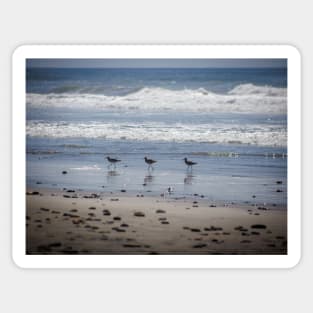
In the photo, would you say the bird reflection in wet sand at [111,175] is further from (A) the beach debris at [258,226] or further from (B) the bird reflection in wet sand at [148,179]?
(A) the beach debris at [258,226]

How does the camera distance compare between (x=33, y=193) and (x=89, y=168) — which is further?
(x=89, y=168)

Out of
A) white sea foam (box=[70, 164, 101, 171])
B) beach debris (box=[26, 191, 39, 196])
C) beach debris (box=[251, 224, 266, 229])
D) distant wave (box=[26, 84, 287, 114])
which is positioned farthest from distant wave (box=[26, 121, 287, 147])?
beach debris (box=[251, 224, 266, 229])

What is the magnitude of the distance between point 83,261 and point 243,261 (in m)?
1.18

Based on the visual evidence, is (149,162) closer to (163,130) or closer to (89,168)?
(163,130)

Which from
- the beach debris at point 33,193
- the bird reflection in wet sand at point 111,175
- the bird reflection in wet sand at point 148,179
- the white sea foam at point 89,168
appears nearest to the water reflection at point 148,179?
the bird reflection in wet sand at point 148,179

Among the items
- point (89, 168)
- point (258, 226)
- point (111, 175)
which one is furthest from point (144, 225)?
point (258, 226)

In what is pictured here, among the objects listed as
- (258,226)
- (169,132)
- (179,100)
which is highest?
(179,100)

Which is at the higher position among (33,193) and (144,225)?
(33,193)

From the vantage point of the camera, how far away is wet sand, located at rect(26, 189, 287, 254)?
199 inches

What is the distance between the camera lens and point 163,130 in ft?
17.1

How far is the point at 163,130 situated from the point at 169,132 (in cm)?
5
